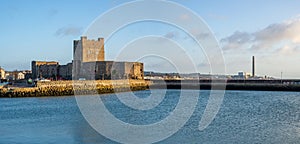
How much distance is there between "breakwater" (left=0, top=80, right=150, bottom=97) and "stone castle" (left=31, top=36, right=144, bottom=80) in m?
19.7

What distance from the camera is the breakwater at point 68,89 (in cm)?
4460

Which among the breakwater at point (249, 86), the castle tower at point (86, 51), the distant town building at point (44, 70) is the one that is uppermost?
the castle tower at point (86, 51)

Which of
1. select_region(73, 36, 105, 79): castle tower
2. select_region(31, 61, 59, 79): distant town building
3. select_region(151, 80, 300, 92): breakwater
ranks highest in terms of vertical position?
select_region(73, 36, 105, 79): castle tower

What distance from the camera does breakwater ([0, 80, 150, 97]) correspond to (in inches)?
1756

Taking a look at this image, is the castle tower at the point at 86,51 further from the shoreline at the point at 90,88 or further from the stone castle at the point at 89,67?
the shoreline at the point at 90,88

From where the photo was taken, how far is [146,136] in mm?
15117

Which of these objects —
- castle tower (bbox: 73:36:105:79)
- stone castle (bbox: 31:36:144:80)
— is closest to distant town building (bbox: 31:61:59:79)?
stone castle (bbox: 31:36:144:80)

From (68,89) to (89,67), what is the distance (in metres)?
35.3

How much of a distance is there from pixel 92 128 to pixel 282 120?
10636mm

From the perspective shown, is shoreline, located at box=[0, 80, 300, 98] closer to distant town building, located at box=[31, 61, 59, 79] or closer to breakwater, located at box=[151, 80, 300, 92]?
breakwater, located at box=[151, 80, 300, 92]

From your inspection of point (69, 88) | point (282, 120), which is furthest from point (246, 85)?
point (282, 120)

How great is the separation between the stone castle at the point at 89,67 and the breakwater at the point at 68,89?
1974cm

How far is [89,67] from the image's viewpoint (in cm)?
8662

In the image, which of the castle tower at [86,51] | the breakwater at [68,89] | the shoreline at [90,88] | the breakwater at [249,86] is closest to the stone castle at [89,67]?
the castle tower at [86,51]
